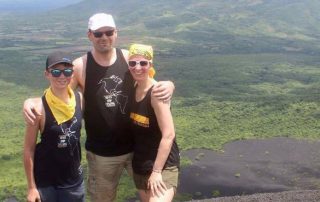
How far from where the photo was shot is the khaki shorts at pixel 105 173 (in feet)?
27.5

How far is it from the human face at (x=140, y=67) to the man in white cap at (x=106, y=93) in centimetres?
36

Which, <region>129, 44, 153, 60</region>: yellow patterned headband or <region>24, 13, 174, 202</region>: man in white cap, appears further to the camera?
<region>24, 13, 174, 202</region>: man in white cap

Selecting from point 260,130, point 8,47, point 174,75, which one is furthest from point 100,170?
point 8,47

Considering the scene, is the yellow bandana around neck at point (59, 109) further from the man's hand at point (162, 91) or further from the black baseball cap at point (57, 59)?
the man's hand at point (162, 91)

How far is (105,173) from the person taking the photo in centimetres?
852

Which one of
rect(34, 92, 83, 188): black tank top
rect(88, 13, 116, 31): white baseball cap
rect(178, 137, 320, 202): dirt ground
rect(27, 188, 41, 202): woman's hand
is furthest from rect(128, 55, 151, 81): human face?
rect(178, 137, 320, 202): dirt ground

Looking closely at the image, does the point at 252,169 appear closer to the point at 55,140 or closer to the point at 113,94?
the point at 113,94

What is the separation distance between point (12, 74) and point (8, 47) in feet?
199

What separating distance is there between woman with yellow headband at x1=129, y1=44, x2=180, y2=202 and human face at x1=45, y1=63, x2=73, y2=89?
1.04 m

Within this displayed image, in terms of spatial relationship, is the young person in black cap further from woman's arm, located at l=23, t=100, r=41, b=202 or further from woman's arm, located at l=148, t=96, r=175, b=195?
woman's arm, located at l=148, t=96, r=175, b=195

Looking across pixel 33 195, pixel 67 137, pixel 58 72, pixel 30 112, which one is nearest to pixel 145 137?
pixel 67 137

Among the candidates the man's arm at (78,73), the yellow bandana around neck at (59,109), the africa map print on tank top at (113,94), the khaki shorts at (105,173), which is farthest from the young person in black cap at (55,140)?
the khaki shorts at (105,173)

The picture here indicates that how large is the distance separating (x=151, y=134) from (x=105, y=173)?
138 cm

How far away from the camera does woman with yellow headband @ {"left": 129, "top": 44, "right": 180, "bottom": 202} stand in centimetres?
752
